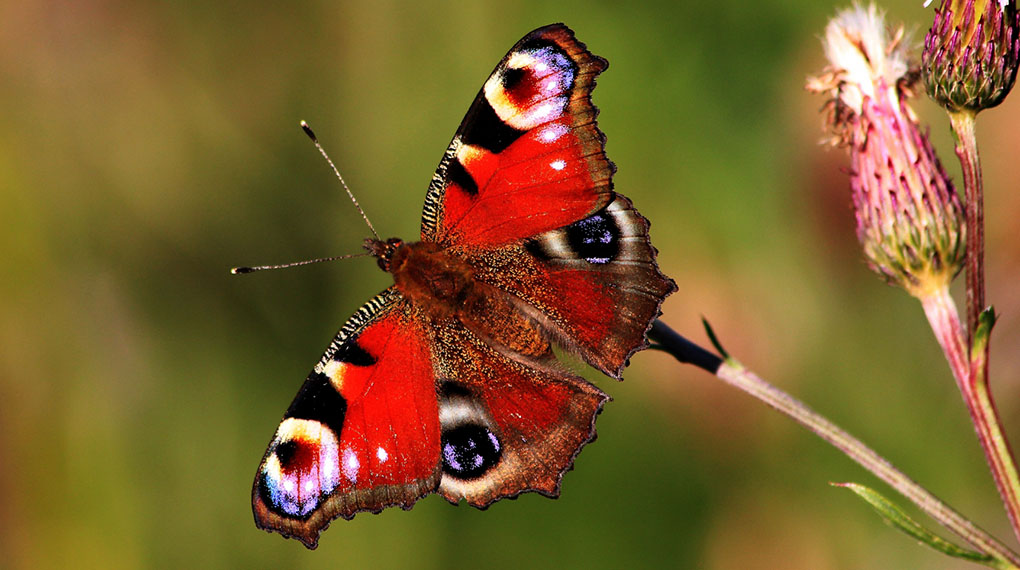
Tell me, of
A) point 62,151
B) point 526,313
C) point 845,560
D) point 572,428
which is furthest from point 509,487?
point 62,151

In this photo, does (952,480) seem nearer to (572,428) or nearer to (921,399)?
(921,399)

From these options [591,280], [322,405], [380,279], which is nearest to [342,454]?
[322,405]

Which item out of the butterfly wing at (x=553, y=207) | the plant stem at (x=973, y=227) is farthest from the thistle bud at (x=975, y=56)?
the butterfly wing at (x=553, y=207)

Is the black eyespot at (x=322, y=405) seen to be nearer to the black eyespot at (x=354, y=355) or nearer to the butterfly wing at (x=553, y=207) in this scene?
the black eyespot at (x=354, y=355)

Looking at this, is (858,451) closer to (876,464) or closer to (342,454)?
(876,464)

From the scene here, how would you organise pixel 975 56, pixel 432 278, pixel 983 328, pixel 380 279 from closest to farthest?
pixel 983 328 → pixel 975 56 → pixel 432 278 → pixel 380 279

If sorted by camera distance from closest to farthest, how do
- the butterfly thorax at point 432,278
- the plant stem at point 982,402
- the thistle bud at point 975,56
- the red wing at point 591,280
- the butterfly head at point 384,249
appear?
the plant stem at point 982,402, the thistle bud at point 975,56, the red wing at point 591,280, the butterfly thorax at point 432,278, the butterfly head at point 384,249

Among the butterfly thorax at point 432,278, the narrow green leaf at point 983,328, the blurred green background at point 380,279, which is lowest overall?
the blurred green background at point 380,279

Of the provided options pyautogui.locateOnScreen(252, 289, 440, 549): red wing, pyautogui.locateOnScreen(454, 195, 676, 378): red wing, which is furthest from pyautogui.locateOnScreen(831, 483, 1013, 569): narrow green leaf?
pyautogui.locateOnScreen(252, 289, 440, 549): red wing
